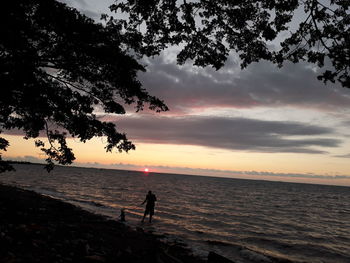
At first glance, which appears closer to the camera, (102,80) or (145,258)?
(145,258)

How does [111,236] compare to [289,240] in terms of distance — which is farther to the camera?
[289,240]

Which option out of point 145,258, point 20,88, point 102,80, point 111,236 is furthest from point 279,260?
point 20,88

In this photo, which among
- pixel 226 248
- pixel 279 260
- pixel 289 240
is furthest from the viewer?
pixel 289 240

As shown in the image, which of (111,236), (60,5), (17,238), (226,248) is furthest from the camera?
(226,248)

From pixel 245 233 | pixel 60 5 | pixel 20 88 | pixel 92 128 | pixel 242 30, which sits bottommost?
pixel 245 233

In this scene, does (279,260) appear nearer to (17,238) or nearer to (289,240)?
(289,240)

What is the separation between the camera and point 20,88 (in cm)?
869

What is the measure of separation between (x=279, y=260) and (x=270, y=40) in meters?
12.5

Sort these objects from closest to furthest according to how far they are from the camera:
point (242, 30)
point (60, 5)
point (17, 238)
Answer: point (242, 30) → point (17, 238) → point (60, 5)

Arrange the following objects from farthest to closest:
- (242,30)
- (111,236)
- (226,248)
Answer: (226,248) → (111,236) → (242,30)

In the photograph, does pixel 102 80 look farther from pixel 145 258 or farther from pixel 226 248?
pixel 226 248

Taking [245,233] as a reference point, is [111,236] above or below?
above

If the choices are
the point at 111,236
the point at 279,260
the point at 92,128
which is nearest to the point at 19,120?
the point at 92,128

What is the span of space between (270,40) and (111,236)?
439 inches
